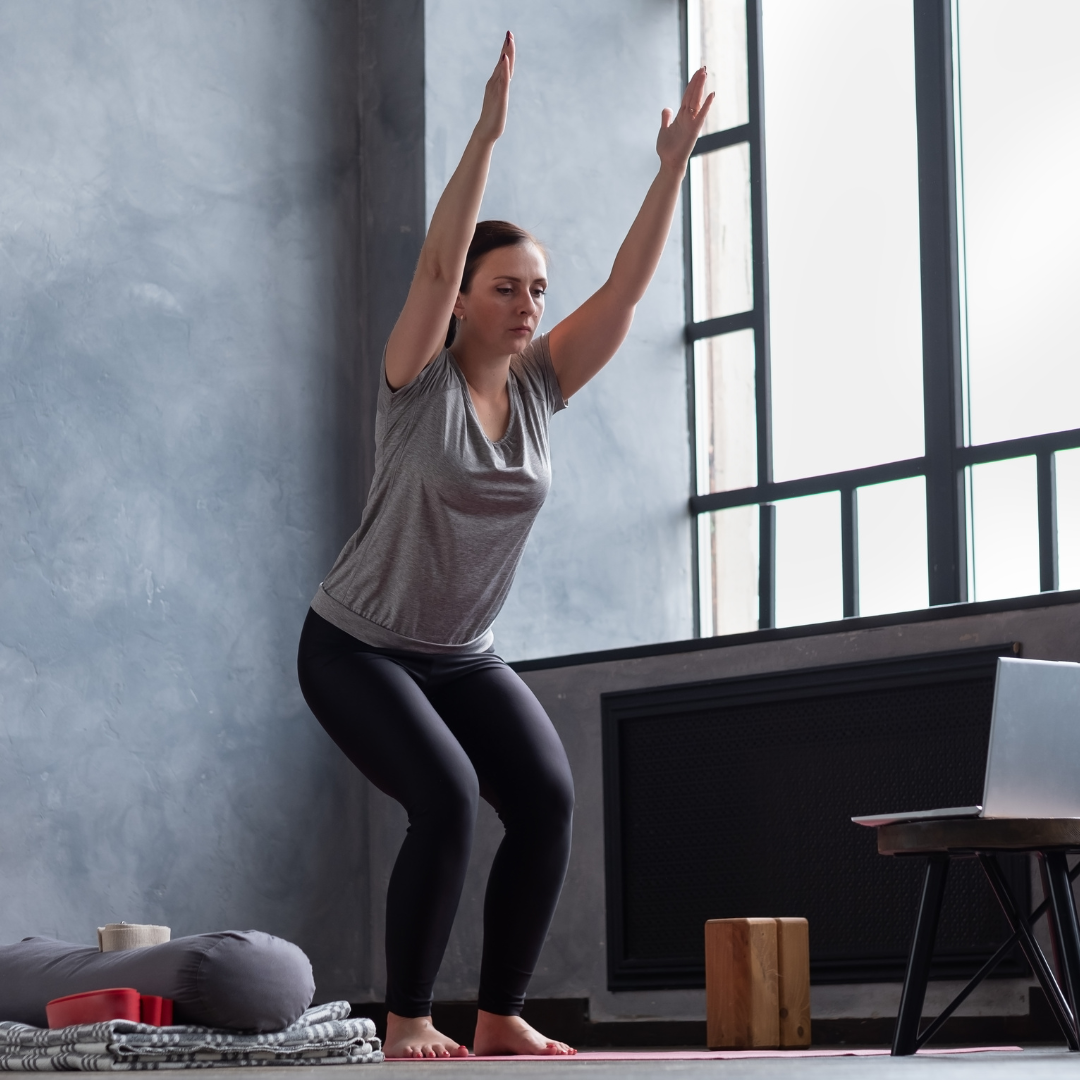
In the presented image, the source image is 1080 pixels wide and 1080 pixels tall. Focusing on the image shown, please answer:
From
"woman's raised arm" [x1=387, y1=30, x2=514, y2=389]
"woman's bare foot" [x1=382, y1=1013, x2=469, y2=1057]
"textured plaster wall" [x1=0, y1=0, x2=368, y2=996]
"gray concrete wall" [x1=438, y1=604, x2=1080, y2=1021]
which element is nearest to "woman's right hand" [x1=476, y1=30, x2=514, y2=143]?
"woman's raised arm" [x1=387, y1=30, x2=514, y2=389]

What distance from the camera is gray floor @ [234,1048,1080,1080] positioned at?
1.58 meters

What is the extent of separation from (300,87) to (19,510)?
58.7 inches

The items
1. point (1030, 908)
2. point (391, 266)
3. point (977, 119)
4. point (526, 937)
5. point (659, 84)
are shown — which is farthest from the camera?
point (659, 84)

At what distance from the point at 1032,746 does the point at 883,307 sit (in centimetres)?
211

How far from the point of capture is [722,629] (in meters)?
4.52

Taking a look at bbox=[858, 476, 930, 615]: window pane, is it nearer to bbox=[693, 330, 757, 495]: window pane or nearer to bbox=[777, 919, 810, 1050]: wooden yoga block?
bbox=[693, 330, 757, 495]: window pane

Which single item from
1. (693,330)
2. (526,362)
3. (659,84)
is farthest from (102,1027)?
(659,84)

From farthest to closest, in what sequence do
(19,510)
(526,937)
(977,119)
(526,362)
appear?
(977,119), (19,510), (526,362), (526,937)

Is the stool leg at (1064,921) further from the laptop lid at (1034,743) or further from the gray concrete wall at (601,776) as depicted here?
the gray concrete wall at (601,776)

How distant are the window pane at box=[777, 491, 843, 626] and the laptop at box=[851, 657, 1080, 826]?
179 cm

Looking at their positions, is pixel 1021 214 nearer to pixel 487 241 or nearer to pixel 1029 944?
pixel 487 241

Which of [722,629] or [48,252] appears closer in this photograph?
[48,252]

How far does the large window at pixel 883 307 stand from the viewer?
12.9 ft

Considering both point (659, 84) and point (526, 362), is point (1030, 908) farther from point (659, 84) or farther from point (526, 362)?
point (659, 84)
